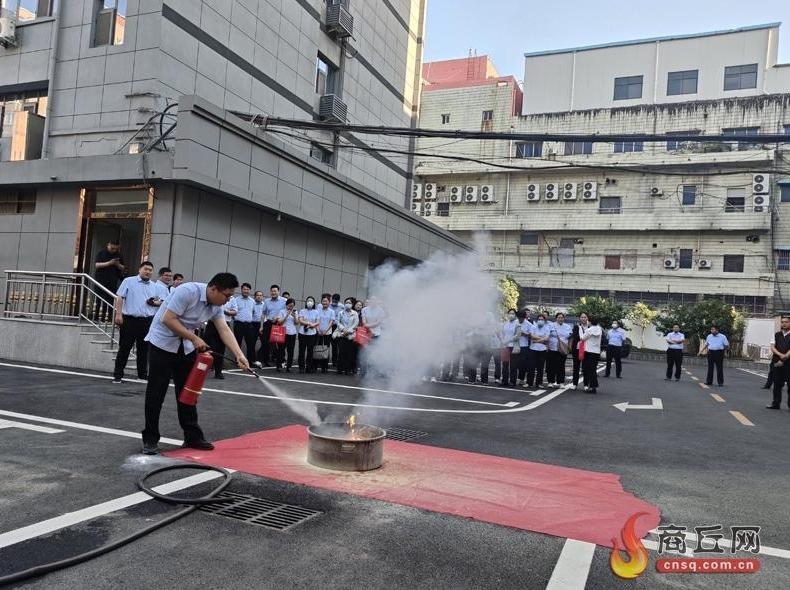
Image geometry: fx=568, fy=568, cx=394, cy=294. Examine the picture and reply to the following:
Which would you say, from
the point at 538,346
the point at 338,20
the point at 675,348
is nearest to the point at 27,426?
the point at 538,346

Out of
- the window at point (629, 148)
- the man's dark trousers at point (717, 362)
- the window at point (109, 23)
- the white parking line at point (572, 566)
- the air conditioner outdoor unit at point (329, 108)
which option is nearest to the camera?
the white parking line at point (572, 566)

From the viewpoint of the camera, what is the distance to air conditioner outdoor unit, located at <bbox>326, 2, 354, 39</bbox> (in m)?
22.6

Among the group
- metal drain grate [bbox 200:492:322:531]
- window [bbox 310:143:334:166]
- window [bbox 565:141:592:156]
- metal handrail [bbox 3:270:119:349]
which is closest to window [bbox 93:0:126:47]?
metal handrail [bbox 3:270:119:349]

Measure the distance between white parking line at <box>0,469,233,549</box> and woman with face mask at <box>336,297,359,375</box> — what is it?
9.38 metres

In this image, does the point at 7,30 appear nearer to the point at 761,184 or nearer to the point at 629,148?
the point at 629,148

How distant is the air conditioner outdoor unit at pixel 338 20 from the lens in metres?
22.6

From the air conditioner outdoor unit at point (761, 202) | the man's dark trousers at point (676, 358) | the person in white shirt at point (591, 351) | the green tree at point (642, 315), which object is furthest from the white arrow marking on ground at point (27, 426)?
the air conditioner outdoor unit at point (761, 202)

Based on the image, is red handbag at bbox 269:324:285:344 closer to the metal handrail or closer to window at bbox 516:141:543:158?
the metal handrail

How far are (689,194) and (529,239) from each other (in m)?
13.6

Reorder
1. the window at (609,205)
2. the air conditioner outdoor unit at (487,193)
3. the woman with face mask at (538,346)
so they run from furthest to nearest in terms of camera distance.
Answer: the air conditioner outdoor unit at (487,193)
the window at (609,205)
the woman with face mask at (538,346)

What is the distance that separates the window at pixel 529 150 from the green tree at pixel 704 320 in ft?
61.6

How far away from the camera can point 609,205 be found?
164ft

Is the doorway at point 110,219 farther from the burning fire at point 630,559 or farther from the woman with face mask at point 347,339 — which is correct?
the burning fire at point 630,559

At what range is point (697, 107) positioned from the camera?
46.6 meters
